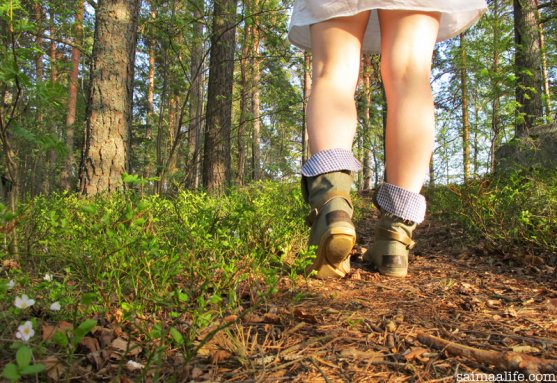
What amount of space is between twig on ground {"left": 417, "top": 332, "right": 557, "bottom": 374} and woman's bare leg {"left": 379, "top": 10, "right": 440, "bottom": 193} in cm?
94

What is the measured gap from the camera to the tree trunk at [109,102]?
149 inches

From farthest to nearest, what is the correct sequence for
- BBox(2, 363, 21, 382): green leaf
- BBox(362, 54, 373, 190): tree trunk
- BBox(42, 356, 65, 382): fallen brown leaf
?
BBox(362, 54, 373, 190): tree trunk, BBox(42, 356, 65, 382): fallen brown leaf, BBox(2, 363, 21, 382): green leaf

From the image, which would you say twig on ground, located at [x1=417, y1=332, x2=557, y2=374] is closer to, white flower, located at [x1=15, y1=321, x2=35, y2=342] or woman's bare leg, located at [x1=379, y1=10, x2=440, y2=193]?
woman's bare leg, located at [x1=379, y1=10, x2=440, y2=193]

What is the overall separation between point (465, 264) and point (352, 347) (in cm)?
153

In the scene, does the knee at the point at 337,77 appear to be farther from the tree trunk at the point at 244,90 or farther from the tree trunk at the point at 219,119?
the tree trunk at the point at 219,119

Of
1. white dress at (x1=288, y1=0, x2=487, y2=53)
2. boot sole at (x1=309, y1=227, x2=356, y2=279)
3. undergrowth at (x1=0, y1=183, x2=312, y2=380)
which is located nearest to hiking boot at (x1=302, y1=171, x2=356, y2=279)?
boot sole at (x1=309, y1=227, x2=356, y2=279)

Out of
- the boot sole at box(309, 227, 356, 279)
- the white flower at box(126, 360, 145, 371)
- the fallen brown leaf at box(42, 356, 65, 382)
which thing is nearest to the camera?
the fallen brown leaf at box(42, 356, 65, 382)

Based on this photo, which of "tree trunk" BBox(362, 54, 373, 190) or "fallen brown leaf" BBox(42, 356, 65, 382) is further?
"tree trunk" BBox(362, 54, 373, 190)

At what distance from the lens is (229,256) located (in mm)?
1850

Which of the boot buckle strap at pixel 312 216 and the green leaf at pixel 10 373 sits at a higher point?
the boot buckle strap at pixel 312 216

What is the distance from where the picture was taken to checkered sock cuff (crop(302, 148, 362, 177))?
5.92 ft

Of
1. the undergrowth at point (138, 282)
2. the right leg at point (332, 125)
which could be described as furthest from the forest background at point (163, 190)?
the right leg at point (332, 125)

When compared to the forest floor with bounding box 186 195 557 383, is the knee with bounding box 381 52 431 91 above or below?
above

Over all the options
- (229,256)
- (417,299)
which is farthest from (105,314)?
(417,299)
